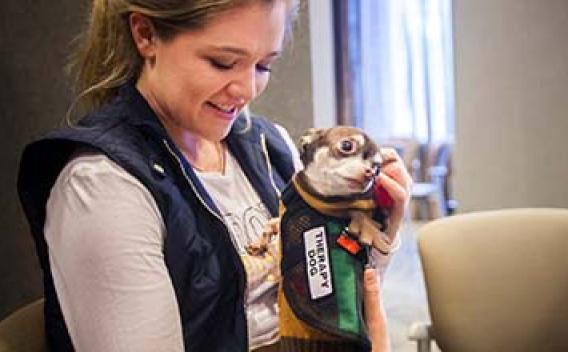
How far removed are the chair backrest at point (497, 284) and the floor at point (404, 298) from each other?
106cm

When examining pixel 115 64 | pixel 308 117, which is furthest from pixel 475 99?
pixel 115 64

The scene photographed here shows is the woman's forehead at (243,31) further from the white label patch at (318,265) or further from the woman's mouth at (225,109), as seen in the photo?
the white label patch at (318,265)

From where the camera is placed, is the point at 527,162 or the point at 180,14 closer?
the point at 180,14

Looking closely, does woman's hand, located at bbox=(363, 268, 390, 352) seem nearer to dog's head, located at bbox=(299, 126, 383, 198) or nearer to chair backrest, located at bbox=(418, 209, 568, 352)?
dog's head, located at bbox=(299, 126, 383, 198)

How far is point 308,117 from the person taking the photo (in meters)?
1.79

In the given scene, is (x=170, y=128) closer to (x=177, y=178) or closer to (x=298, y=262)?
(x=177, y=178)

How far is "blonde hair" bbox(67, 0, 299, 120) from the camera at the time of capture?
0.81 metres

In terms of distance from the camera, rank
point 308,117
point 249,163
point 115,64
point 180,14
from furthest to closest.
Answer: point 308,117 < point 249,163 < point 115,64 < point 180,14

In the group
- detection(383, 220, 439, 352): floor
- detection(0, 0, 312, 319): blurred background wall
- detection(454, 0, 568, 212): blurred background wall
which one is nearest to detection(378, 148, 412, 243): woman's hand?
detection(0, 0, 312, 319): blurred background wall

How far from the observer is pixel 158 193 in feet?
2.61

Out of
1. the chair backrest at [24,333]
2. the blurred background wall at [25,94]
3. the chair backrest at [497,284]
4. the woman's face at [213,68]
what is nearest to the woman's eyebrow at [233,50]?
the woman's face at [213,68]

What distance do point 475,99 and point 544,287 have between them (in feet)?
3.26

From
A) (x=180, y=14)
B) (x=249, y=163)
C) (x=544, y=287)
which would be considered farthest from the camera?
(x=544, y=287)

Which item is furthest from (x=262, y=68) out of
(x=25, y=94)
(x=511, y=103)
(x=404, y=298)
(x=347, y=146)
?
(x=404, y=298)
